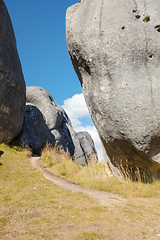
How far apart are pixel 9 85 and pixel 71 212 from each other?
854 cm

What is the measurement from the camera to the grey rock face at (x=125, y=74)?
18.1 feet

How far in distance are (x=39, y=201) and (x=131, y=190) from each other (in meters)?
2.53

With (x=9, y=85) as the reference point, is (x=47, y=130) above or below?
below

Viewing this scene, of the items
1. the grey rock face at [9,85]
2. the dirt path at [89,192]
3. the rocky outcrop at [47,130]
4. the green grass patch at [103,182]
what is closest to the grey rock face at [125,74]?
the green grass patch at [103,182]

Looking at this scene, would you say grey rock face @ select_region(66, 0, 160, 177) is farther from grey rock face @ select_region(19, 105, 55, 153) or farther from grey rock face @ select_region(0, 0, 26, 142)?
grey rock face @ select_region(19, 105, 55, 153)

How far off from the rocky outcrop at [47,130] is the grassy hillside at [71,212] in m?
6.23

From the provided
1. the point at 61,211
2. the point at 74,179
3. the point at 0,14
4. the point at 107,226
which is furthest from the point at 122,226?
the point at 0,14

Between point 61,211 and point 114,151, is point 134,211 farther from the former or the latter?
point 114,151

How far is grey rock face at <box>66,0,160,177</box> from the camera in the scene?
5531mm

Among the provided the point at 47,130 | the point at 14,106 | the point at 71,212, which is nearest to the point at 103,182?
the point at 71,212

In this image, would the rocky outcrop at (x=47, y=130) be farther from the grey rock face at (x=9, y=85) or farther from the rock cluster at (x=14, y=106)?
the grey rock face at (x=9, y=85)

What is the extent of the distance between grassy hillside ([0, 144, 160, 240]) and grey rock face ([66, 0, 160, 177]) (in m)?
1.05

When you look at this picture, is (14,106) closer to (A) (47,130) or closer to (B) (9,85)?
(B) (9,85)

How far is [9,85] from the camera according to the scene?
11.1m
